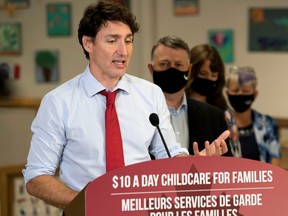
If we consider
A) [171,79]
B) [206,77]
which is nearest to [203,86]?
[206,77]

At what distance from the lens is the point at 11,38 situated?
6070mm

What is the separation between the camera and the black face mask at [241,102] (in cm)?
373

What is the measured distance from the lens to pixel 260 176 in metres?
1.73

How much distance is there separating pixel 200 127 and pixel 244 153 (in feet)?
2.41

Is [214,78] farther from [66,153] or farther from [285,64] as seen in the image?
[285,64]

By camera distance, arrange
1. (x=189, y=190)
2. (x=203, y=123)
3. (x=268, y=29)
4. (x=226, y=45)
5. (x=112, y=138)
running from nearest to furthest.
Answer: (x=189, y=190) → (x=112, y=138) → (x=203, y=123) → (x=268, y=29) → (x=226, y=45)

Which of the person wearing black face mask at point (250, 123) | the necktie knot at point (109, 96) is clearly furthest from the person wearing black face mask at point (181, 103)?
the necktie knot at point (109, 96)

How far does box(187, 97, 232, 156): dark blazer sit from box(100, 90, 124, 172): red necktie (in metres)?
0.77

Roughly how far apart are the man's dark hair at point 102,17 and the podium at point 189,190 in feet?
2.07

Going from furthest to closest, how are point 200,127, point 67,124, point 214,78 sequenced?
point 214,78 → point 200,127 → point 67,124

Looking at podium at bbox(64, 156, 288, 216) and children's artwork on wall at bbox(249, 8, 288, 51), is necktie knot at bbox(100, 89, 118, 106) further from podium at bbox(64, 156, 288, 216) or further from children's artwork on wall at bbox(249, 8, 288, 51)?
children's artwork on wall at bbox(249, 8, 288, 51)

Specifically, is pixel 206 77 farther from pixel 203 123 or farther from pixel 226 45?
pixel 226 45

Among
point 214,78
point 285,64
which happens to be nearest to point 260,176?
point 214,78

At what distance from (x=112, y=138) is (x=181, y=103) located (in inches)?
34.5
